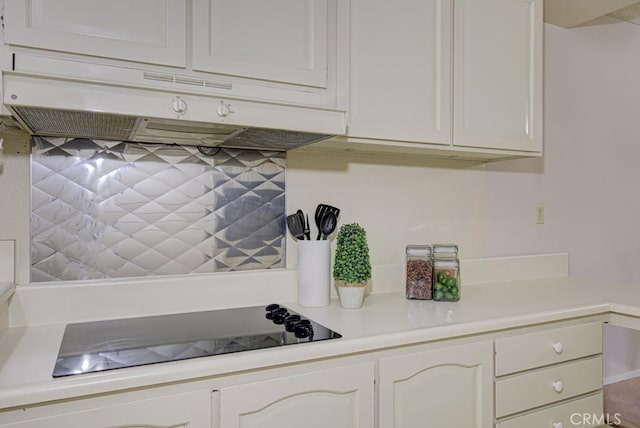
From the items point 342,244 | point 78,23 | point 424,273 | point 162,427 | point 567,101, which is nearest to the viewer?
point 162,427

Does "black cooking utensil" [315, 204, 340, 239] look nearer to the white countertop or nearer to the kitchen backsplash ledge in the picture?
the kitchen backsplash ledge

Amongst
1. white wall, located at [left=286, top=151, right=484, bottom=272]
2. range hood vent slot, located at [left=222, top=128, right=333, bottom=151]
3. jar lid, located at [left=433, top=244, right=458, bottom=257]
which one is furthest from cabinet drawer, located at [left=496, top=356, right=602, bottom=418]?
range hood vent slot, located at [left=222, top=128, right=333, bottom=151]

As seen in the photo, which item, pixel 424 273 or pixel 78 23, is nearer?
pixel 78 23

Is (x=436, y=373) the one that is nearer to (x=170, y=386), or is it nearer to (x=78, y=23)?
(x=170, y=386)

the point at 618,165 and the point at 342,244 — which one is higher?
the point at 618,165

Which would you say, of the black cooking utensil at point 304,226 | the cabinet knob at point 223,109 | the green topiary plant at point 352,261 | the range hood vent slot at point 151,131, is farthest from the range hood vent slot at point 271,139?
the green topiary plant at point 352,261

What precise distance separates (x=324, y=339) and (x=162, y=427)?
44 centimetres

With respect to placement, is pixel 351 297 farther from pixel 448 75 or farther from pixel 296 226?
pixel 448 75

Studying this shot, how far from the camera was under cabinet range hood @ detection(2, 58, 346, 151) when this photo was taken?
99cm

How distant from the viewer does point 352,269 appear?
154 centimetres

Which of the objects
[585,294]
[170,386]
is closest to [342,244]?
[170,386]

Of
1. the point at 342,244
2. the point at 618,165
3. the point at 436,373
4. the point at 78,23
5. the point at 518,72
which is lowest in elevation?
the point at 436,373

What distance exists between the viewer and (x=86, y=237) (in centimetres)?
141

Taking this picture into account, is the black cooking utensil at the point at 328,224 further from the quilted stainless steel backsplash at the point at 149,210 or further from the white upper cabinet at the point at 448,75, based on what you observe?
the white upper cabinet at the point at 448,75
